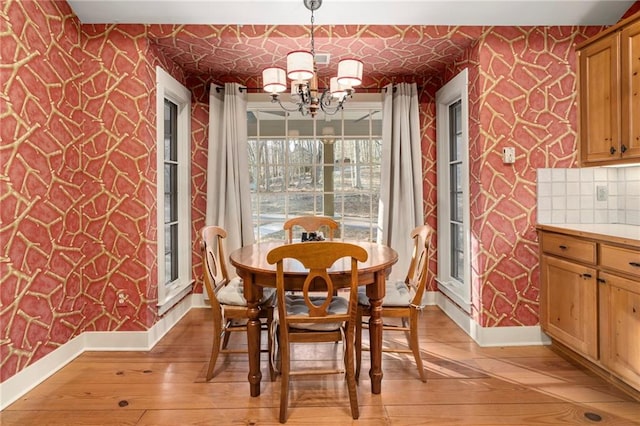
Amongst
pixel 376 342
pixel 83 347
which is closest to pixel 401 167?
pixel 376 342

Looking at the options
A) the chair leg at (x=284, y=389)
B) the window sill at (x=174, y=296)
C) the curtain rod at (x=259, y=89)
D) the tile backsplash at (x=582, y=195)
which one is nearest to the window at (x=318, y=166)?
the curtain rod at (x=259, y=89)

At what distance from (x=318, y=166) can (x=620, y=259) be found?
2.71 meters

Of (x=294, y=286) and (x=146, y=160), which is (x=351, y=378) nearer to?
(x=294, y=286)

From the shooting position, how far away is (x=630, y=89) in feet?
8.27

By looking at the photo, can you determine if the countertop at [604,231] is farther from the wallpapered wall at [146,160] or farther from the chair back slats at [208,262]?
the chair back slats at [208,262]

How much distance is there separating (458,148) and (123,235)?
3.10 meters

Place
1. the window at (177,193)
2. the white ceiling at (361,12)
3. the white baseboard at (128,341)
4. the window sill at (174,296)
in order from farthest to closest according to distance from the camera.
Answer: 1. the window at (177,193)
2. the window sill at (174,296)
3. the white ceiling at (361,12)
4. the white baseboard at (128,341)

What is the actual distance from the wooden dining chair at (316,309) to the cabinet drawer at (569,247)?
153 cm

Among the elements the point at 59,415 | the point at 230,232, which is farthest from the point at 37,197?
the point at 230,232

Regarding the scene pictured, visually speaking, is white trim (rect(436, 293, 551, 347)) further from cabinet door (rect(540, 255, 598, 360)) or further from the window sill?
the window sill

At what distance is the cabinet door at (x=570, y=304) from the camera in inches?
97.1

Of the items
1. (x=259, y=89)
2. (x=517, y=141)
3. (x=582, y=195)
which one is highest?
(x=259, y=89)

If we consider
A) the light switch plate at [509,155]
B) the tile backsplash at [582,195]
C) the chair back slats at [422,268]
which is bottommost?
the chair back slats at [422,268]

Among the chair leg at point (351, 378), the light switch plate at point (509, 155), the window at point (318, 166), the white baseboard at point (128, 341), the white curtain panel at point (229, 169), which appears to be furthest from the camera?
the window at point (318, 166)
